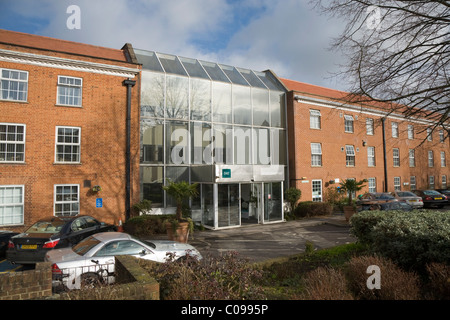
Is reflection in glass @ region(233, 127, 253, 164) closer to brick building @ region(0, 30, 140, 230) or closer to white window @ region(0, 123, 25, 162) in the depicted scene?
brick building @ region(0, 30, 140, 230)

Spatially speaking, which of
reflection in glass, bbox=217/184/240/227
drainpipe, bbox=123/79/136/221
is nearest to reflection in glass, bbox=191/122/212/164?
reflection in glass, bbox=217/184/240/227

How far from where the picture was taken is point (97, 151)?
50.3 ft

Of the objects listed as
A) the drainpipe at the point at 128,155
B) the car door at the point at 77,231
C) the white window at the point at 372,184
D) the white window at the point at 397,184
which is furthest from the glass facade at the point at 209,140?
the white window at the point at 397,184

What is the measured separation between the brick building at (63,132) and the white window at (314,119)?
13.3 metres

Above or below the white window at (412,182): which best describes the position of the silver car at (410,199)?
below

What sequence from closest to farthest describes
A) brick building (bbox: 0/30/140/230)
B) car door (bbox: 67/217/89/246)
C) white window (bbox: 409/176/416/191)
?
car door (bbox: 67/217/89/246)
brick building (bbox: 0/30/140/230)
white window (bbox: 409/176/416/191)

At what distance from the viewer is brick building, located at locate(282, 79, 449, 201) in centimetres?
2244

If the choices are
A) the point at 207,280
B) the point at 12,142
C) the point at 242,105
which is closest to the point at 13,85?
the point at 12,142

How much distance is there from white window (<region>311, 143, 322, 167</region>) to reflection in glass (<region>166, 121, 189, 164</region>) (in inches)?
411

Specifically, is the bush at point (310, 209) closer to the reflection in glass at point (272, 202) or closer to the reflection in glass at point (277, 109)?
the reflection in glass at point (272, 202)

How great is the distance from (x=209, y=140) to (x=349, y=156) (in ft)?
45.0

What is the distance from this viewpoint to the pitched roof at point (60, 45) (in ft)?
51.0
